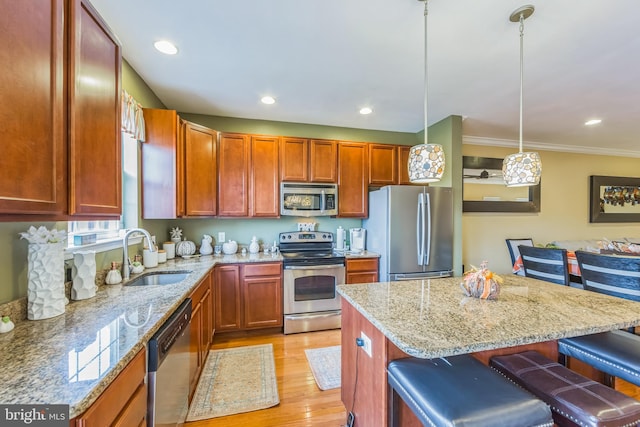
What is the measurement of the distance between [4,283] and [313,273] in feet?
7.84

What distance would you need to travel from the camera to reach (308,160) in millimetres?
3471

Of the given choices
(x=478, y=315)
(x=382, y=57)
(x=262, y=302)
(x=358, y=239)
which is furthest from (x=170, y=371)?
(x=358, y=239)

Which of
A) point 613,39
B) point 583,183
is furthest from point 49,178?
point 583,183

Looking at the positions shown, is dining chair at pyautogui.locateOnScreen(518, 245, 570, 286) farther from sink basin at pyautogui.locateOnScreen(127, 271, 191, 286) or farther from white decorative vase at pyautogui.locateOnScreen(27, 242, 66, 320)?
white decorative vase at pyautogui.locateOnScreen(27, 242, 66, 320)

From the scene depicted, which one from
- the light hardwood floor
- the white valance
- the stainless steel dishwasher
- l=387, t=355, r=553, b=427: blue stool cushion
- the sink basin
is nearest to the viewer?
l=387, t=355, r=553, b=427: blue stool cushion

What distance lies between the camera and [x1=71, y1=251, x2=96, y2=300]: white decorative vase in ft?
4.84

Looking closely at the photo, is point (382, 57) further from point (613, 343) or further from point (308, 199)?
point (613, 343)

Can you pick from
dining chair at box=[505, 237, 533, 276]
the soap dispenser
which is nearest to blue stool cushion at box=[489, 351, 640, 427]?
the soap dispenser

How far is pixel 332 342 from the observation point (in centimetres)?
288

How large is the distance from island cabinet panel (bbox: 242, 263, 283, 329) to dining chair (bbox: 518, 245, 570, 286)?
2567mm

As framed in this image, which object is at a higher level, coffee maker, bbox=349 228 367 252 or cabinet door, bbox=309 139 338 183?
cabinet door, bbox=309 139 338 183

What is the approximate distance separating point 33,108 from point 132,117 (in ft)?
4.78

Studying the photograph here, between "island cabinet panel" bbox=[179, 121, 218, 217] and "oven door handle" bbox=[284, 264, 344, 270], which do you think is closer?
"island cabinet panel" bbox=[179, 121, 218, 217]

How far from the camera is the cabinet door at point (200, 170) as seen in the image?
277 centimetres
